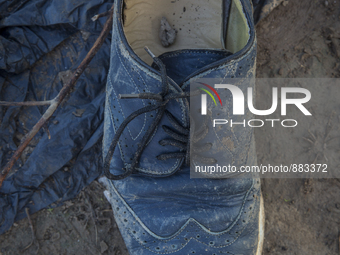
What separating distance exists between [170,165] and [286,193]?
2.80 feet

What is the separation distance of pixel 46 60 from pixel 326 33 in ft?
5.81

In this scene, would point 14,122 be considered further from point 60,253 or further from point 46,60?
point 60,253

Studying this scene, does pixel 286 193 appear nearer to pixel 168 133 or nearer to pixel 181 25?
pixel 168 133

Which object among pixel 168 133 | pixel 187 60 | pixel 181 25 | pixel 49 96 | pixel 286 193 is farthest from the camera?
pixel 49 96

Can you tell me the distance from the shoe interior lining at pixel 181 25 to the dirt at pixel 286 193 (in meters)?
0.42

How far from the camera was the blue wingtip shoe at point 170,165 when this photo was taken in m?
1.09

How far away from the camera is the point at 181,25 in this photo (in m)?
1.43

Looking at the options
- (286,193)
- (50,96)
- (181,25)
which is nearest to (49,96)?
(50,96)

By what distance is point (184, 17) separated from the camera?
142 cm

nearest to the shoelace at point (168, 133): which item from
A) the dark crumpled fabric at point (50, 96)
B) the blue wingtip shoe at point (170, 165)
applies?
the blue wingtip shoe at point (170, 165)

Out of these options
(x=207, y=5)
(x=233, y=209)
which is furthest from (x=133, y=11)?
(x=233, y=209)

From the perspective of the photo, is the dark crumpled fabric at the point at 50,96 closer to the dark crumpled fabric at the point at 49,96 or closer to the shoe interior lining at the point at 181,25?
the dark crumpled fabric at the point at 49,96

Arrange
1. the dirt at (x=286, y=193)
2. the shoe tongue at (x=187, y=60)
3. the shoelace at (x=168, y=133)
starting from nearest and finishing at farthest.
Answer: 1. the shoelace at (x=168, y=133)
2. the shoe tongue at (x=187, y=60)
3. the dirt at (x=286, y=193)

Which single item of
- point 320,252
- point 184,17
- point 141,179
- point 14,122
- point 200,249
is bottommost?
point 320,252
